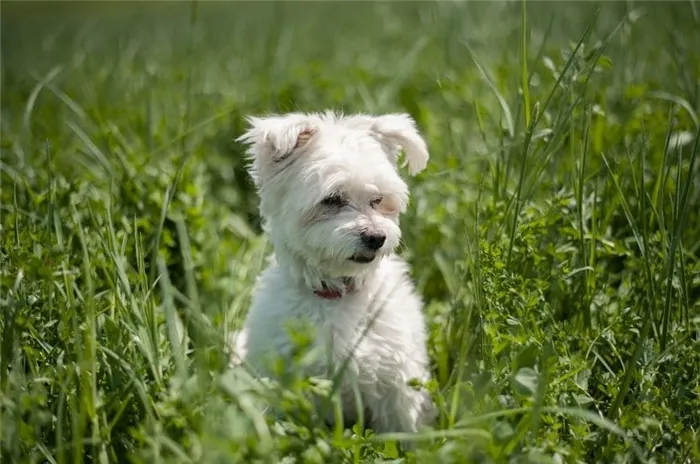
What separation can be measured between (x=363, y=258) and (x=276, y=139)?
2.01 feet

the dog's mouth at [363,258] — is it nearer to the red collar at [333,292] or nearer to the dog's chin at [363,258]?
the dog's chin at [363,258]

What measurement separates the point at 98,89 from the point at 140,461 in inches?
188

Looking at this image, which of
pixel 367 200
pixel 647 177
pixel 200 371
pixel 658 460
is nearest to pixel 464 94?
pixel 647 177

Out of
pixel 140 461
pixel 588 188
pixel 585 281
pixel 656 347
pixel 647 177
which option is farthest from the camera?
pixel 647 177

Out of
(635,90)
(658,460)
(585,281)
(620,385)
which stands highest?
Answer: (635,90)

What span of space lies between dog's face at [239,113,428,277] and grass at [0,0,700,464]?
1.01 feet

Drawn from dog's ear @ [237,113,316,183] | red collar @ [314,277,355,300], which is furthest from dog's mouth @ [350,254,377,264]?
dog's ear @ [237,113,316,183]

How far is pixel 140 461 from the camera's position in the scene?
1.77 metres

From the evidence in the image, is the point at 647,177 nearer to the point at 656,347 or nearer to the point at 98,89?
the point at 656,347

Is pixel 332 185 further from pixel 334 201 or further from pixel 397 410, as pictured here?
pixel 397 410

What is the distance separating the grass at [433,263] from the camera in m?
2.06

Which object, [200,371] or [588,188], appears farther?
[588,188]

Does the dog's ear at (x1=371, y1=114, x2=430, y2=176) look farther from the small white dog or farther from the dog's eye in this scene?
the dog's eye

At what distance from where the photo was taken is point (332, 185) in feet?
9.32
